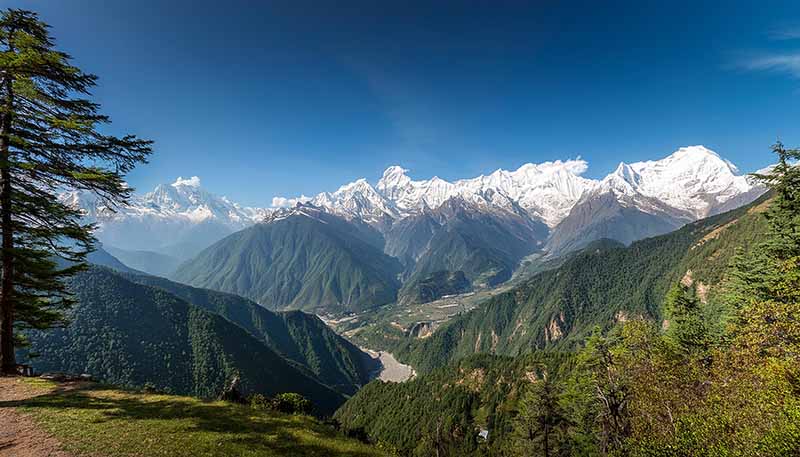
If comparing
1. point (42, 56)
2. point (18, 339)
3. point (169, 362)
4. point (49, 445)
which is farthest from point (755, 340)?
point (169, 362)

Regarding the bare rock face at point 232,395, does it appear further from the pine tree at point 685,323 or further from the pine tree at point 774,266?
the pine tree at point 685,323

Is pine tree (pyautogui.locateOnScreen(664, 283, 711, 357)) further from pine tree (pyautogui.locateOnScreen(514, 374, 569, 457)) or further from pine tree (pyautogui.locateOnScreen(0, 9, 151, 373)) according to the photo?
pine tree (pyautogui.locateOnScreen(0, 9, 151, 373))

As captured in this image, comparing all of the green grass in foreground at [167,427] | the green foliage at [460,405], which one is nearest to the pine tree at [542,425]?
the green grass in foreground at [167,427]

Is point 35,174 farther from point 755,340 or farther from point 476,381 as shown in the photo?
point 476,381

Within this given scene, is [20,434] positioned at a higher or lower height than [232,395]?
higher

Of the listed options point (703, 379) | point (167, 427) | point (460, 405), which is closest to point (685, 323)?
point (703, 379)

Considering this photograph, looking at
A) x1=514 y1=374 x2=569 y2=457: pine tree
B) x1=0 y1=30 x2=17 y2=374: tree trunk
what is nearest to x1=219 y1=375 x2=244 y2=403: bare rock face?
x1=0 y1=30 x2=17 y2=374: tree trunk

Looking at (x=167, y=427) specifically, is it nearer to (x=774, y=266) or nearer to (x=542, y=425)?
(x=542, y=425)
